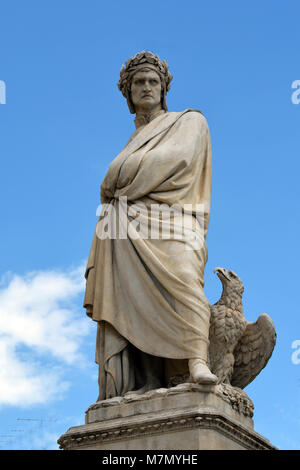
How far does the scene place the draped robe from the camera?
11.8 metres

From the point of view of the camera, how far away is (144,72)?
535 inches

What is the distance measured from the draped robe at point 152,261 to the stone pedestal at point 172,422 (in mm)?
466

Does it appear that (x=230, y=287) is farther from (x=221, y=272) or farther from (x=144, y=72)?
(x=144, y=72)

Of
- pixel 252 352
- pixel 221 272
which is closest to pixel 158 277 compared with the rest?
pixel 221 272

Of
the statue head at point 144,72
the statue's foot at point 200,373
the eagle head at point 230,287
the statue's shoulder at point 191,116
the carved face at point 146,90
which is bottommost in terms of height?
the statue's foot at point 200,373

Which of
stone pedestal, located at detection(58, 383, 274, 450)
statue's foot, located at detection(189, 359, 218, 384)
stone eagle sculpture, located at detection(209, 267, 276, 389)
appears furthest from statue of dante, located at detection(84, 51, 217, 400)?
stone eagle sculpture, located at detection(209, 267, 276, 389)

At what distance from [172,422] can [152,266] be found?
214 centimetres

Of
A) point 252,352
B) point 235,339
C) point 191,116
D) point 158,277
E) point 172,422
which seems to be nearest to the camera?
point 172,422

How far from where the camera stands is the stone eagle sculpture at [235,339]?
12.2 meters

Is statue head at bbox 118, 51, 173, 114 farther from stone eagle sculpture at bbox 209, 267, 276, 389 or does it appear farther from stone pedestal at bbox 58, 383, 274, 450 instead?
stone pedestal at bbox 58, 383, 274, 450

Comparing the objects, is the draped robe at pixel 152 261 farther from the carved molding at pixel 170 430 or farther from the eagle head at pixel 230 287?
the carved molding at pixel 170 430

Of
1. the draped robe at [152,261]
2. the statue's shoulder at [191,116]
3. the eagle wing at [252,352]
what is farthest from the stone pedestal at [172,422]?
the statue's shoulder at [191,116]
